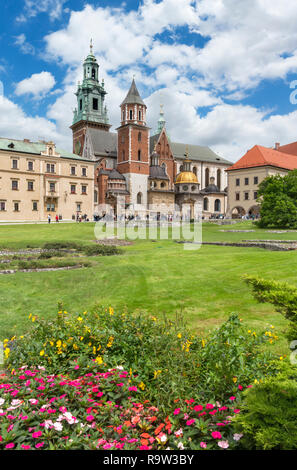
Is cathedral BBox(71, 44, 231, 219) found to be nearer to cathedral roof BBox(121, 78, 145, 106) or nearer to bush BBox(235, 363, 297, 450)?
cathedral roof BBox(121, 78, 145, 106)

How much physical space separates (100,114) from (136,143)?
2248 cm

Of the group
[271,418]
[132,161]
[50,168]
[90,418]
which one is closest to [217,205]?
[132,161]

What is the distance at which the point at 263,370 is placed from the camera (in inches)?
178

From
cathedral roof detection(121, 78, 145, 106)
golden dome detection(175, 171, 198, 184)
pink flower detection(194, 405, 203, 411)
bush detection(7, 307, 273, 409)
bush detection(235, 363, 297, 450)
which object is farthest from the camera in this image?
golden dome detection(175, 171, 198, 184)

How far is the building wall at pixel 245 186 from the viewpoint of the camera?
193 feet

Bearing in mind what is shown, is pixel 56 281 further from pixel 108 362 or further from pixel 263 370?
pixel 263 370

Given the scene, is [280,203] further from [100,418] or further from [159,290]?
[100,418]

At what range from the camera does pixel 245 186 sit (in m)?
61.6

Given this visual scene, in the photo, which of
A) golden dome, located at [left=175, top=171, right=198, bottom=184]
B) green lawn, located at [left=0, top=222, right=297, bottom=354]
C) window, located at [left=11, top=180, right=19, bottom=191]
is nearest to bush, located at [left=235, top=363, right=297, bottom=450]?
green lawn, located at [left=0, top=222, right=297, bottom=354]

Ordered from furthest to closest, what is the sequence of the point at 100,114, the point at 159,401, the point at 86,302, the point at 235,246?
the point at 100,114 → the point at 235,246 → the point at 86,302 → the point at 159,401

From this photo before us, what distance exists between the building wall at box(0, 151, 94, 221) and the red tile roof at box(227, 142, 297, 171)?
1126 inches

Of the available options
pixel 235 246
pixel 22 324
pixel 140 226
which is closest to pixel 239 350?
pixel 22 324

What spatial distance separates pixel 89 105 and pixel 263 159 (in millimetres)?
44862

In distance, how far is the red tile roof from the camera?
59.1 metres
